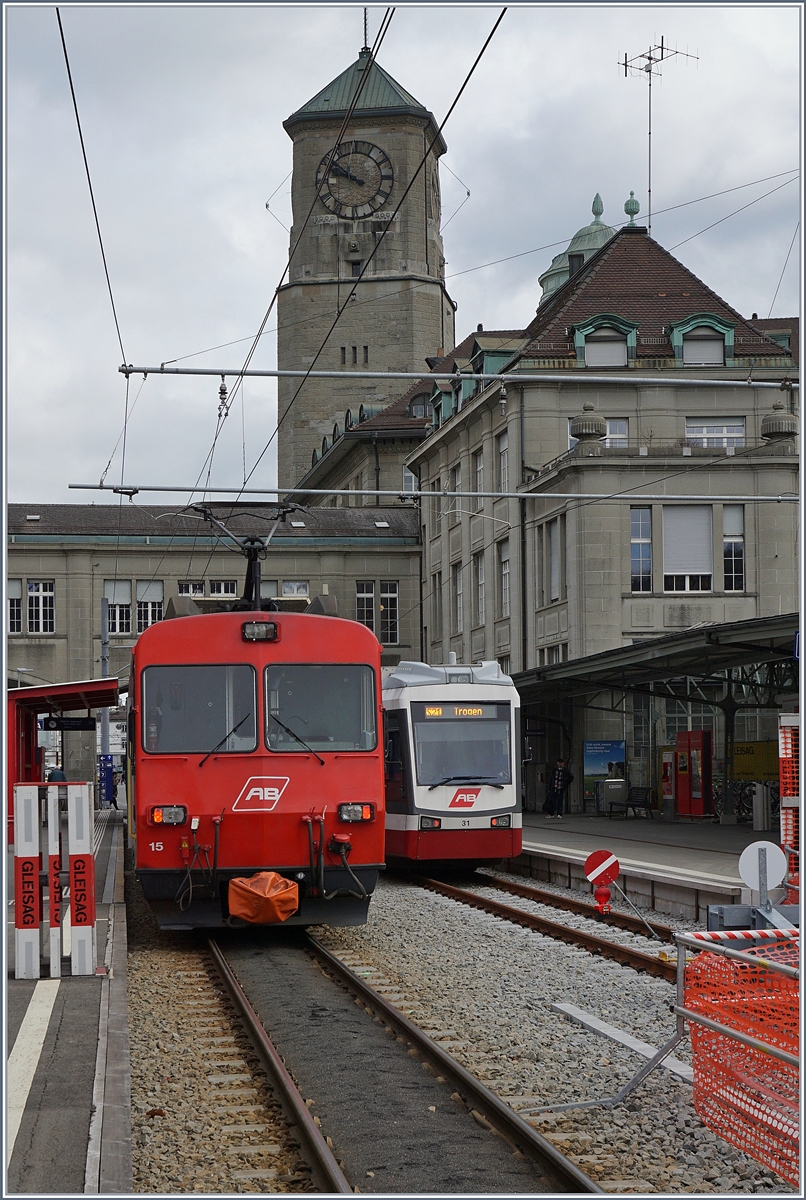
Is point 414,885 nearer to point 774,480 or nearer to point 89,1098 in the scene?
point 89,1098

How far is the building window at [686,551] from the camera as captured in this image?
4075 cm

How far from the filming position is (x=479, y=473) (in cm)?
5072

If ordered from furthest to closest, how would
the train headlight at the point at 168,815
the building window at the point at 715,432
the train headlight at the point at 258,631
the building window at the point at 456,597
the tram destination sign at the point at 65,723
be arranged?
the building window at the point at 456,597 → the building window at the point at 715,432 → the tram destination sign at the point at 65,723 → the train headlight at the point at 258,631 → the train headlight at the point at 168,815

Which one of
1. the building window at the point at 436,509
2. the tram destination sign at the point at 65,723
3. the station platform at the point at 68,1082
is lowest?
the station platform at the point at 68,1082

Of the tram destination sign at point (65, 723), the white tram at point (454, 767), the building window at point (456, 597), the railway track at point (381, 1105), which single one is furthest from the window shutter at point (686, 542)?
the railway track at point (381, 1105)

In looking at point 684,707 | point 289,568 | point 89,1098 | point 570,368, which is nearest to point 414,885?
point 89,1098

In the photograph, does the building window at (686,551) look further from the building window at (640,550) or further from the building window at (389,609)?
the building window at (389,609)

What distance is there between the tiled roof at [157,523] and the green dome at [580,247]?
18538 mm

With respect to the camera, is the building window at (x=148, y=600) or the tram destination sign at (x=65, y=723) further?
the building window at (x=148, y=600)

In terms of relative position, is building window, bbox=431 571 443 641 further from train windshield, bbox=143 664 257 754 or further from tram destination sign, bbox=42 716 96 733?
train windshield, bbox=143 664 257 754

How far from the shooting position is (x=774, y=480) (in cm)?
4072

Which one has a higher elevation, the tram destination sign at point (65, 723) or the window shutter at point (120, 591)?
the window shutter at point (120, 591)

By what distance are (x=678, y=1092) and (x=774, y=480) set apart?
3397 centimetres

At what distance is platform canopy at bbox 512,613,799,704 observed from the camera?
74.9 feet
